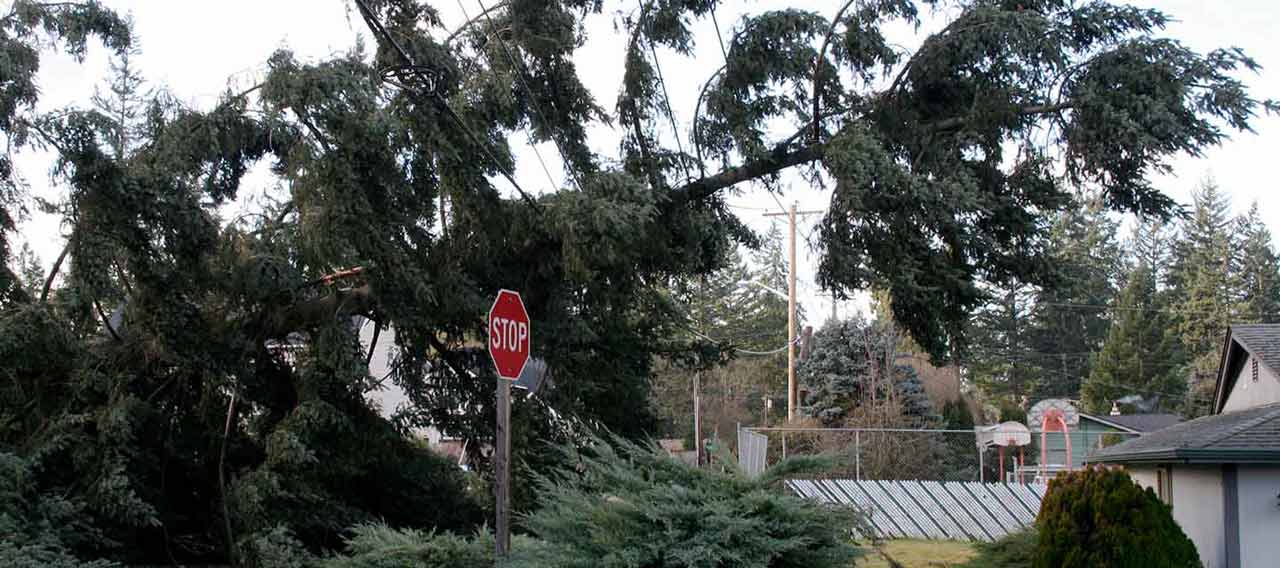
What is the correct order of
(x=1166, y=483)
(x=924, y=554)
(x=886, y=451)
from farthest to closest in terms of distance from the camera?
(x=886, y=451), (x=924, y=554), (x=1166, y=483)

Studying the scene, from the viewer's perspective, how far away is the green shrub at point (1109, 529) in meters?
13.3

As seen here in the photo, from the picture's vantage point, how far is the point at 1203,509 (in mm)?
17109

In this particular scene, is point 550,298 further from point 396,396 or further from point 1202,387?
point 1202,387

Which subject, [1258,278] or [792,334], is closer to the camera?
[792,334]

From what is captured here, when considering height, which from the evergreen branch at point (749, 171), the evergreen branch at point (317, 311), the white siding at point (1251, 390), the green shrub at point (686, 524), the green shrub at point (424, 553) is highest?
the evergreen branch at point (749, 171)

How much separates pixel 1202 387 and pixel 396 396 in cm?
3410

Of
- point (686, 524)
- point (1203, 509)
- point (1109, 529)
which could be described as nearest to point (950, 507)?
point (1203, 509)

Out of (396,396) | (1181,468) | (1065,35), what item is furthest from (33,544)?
(396,396)

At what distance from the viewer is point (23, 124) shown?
13.8 meters

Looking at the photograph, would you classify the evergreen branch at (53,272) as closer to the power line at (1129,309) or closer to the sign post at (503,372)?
the sign post at (503,372)

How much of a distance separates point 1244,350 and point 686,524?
1574 cm

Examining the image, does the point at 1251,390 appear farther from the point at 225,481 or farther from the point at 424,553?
the point at 225,481

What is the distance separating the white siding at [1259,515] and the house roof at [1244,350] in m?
3.33

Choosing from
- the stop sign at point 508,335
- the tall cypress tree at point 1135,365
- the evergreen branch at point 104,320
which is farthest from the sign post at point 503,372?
the tall cypress tree at point 1135,365
